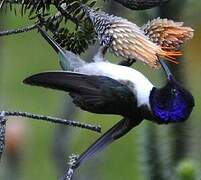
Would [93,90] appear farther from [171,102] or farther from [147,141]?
[147,141]

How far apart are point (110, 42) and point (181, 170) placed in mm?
675

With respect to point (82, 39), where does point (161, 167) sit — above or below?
below

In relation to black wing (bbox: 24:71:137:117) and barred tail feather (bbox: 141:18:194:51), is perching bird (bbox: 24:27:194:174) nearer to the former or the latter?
black wing (bbox: 24:71:137:117)

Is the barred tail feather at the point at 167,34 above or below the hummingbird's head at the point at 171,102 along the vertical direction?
above

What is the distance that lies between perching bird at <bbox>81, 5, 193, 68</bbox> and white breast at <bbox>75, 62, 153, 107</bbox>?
0.44 feet

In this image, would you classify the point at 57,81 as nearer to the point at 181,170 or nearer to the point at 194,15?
the point at 181,170

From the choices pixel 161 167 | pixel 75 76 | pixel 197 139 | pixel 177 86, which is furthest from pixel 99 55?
pixel 197 139

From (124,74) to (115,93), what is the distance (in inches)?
2.9

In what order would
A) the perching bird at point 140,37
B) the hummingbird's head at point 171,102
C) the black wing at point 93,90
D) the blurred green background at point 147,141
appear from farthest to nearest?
the blurred green background at point 147,141 → the hummingbird's head at point 171,102 → the black wing at point 93,90 → the perching bird at point 140,37

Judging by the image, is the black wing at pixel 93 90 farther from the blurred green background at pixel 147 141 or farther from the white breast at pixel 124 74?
the blurred green background at pixel 147 141

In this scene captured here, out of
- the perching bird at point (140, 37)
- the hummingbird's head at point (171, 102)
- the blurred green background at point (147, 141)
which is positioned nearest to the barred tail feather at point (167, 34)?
the perching bird at point (140, 37)

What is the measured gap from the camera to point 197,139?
360 cm

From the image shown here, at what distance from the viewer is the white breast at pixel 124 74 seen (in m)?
2.61

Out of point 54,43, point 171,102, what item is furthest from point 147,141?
point 54,43
